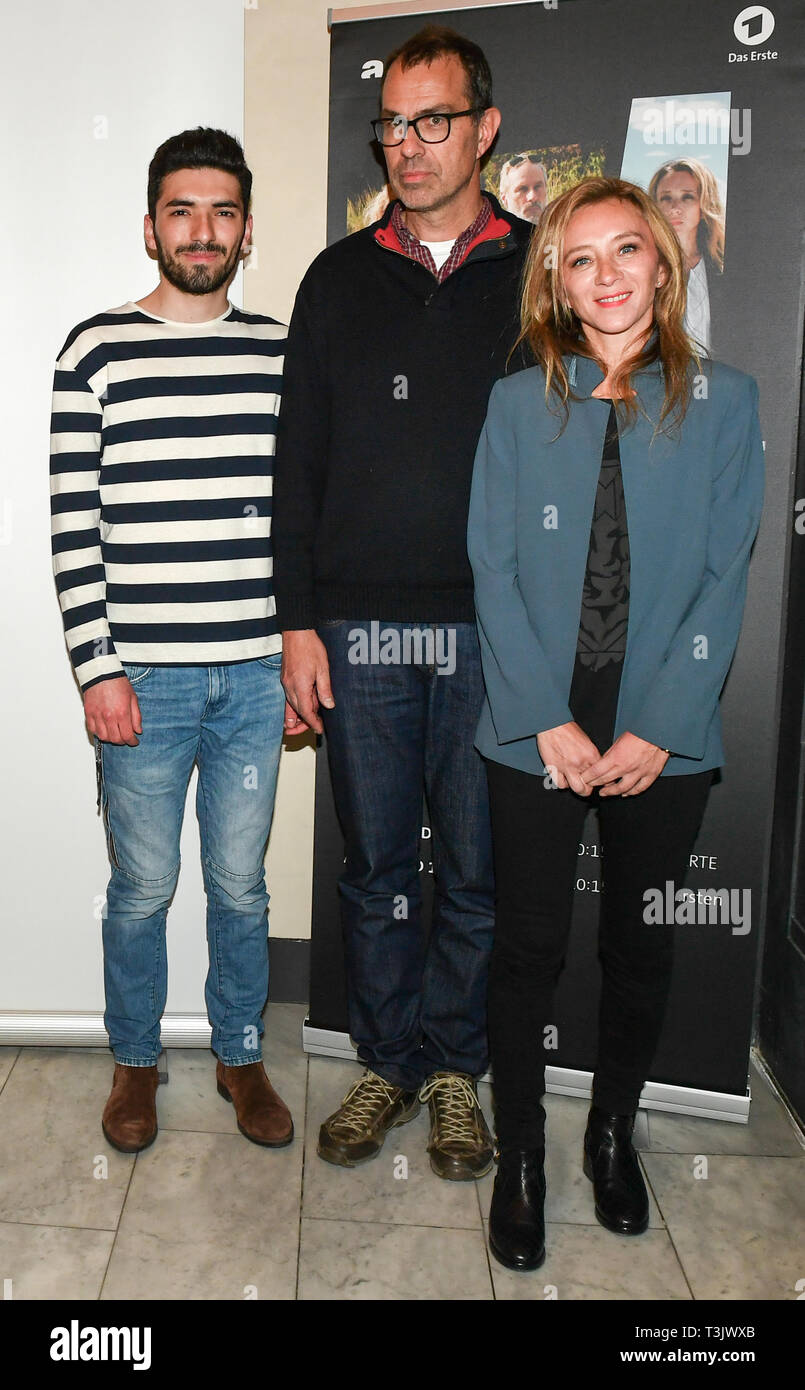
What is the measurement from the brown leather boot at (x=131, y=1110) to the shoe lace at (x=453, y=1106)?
21.1 inches

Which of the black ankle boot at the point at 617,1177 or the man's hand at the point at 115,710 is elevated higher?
the man's hand at the point at 115,710

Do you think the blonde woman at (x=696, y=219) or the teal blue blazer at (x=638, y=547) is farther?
the blonde woman at (x=696, y=219)

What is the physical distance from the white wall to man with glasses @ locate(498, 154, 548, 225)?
579mm

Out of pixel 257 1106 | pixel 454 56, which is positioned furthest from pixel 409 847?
pixel 454 56

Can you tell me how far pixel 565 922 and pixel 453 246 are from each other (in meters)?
1.19

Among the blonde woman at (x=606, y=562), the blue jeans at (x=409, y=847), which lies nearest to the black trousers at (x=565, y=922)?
the blonde woman at (x=606, y=562)

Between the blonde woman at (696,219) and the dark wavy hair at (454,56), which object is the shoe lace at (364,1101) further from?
the dark wavy hair at (454,56)

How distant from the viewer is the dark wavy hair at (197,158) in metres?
2.00

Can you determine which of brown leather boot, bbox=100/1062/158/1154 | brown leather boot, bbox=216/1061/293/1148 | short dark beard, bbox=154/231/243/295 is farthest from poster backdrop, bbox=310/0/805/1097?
brown leather boot, bbox=100/1062/158/1154

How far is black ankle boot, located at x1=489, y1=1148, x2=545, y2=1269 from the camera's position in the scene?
1.78 meters

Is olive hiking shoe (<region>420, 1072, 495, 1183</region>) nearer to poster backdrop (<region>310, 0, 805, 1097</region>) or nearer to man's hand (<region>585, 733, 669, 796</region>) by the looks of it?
poster backdrop (<region>310, 0, 805, 1097</region>)

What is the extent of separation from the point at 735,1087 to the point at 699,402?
141cm

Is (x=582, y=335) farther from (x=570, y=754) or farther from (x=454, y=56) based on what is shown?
(x=570, y=754)
